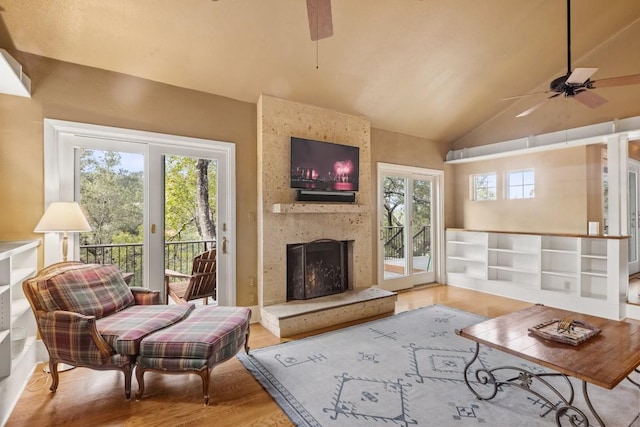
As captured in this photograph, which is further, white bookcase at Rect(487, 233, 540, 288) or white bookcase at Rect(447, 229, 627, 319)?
white bookcase at Rect(487, 233, 540, 288)

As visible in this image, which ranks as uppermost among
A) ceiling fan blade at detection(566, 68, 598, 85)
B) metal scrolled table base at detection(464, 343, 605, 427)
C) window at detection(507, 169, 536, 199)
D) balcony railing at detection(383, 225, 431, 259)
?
ceiling fan blade at detection(566, 68, 598, 85)

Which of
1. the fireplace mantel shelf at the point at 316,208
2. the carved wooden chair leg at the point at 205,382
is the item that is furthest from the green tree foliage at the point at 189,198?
the carved wooden chair leg at the point at 205,382

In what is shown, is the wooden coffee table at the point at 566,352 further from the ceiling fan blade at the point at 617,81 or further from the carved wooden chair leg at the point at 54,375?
the carved wooden chair leg at the point at 54,375

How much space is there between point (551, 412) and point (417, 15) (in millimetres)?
3677

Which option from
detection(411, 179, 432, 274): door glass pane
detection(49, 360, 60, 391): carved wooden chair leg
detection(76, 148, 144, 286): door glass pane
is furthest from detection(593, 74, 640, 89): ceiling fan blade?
detection(49, 360, 60, 391): carved wooden chair leg

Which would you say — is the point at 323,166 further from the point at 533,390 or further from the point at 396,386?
the point at 533,390

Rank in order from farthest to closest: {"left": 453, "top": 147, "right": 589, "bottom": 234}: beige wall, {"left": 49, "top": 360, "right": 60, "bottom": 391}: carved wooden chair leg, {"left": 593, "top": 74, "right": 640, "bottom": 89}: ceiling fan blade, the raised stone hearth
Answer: {"left": 453, "top": 147, "right": 589, "bottom": 234}: beige wall
the raised stone hearth
{"left": 593, "top": 74, "right": 640, "bottom": 89}: ceiling fan blade
{"left": 49, "top": 360, "right": 60, "bottom": 391}: carved wooden chair leg

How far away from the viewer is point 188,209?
3605mm

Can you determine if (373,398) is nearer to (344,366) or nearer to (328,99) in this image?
(344,366)

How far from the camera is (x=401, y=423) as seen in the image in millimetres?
1950

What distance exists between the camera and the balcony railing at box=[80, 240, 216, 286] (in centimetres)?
316

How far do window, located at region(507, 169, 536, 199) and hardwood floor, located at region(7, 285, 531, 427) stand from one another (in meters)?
5.09

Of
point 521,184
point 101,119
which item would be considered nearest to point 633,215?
point 521,184

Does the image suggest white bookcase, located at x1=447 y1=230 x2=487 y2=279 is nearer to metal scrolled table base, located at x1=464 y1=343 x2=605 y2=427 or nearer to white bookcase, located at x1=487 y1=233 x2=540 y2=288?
white bookcase, located at x1=487 y1=233 x2=540 y2=288
